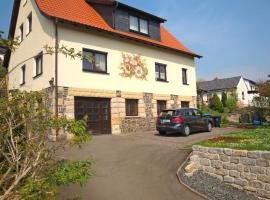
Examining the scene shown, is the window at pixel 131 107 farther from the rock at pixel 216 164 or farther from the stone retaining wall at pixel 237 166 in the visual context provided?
the rock at pixel 216 164

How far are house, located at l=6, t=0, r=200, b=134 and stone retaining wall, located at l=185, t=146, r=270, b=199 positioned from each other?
7479mm

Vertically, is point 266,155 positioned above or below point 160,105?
below

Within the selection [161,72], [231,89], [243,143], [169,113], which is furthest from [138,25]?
[231,89]

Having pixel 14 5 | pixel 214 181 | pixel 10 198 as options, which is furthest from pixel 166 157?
pixel 14 5

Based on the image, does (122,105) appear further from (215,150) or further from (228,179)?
(228,179)

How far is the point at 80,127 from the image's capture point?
3627mm

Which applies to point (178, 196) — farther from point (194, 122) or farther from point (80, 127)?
point (194, 122)

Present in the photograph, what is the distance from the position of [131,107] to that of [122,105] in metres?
1.00

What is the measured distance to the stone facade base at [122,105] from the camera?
1448 cm

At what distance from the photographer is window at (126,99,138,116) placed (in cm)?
1792

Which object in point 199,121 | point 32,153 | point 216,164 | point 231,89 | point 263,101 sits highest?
point 231,89

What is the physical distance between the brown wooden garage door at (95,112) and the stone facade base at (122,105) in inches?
11.4

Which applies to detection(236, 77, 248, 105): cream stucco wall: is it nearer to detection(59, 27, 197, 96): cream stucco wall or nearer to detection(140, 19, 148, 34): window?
detection(59, 27, 197, 96): cream stucco wall

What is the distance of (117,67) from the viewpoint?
17.3 meters
